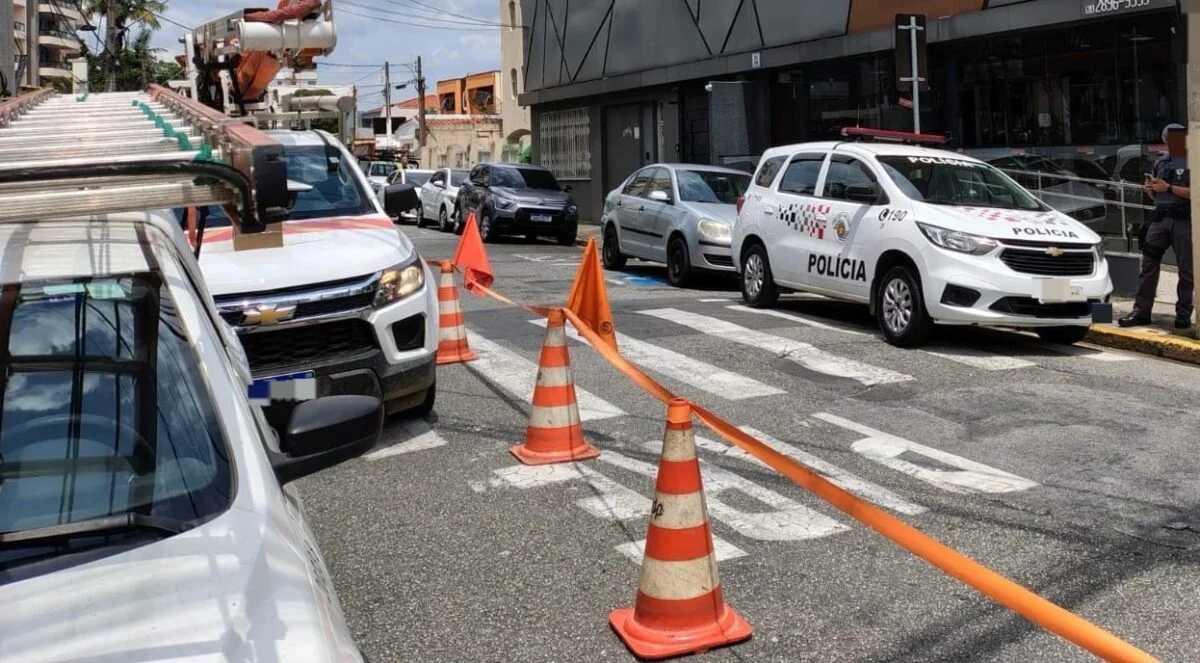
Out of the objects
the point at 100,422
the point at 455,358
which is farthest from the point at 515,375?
the point at 100,422

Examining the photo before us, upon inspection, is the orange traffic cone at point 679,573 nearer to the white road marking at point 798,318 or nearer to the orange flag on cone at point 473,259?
the white road marking at point 798,318

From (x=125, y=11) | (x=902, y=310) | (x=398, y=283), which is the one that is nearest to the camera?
(x=398, y=283)

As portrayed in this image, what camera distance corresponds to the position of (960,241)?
10055mm

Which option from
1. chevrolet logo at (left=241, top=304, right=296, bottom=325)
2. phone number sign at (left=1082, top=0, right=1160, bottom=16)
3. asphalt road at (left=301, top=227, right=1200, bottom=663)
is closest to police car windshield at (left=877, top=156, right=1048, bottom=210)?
asphalt road at (left=301, top=227, right=1200, bottom=663)

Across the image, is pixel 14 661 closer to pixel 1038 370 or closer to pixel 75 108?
pixel 75 108

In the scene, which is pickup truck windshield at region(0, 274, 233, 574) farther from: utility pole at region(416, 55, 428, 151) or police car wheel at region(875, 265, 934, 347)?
utility pole at region(416, 55, 428, 151)

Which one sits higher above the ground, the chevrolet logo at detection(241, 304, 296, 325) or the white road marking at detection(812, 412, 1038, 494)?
the chevrolet logo at detection(241, 304, 296, 325)

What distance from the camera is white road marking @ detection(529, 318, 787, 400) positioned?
8.60 meters

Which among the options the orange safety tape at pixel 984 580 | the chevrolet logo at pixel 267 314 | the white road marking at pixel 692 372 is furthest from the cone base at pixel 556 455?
the orange safety tape at pixel 984 580

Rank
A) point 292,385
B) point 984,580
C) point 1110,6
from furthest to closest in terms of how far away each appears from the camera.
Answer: point 1110,6 → point 292,385 → point 984,580

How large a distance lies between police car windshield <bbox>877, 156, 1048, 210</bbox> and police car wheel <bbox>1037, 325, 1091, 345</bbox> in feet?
3.81

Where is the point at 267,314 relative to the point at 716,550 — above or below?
above

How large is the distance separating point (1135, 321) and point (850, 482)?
6.24 m

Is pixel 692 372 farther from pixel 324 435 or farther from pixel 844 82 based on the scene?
pixel 844 82
